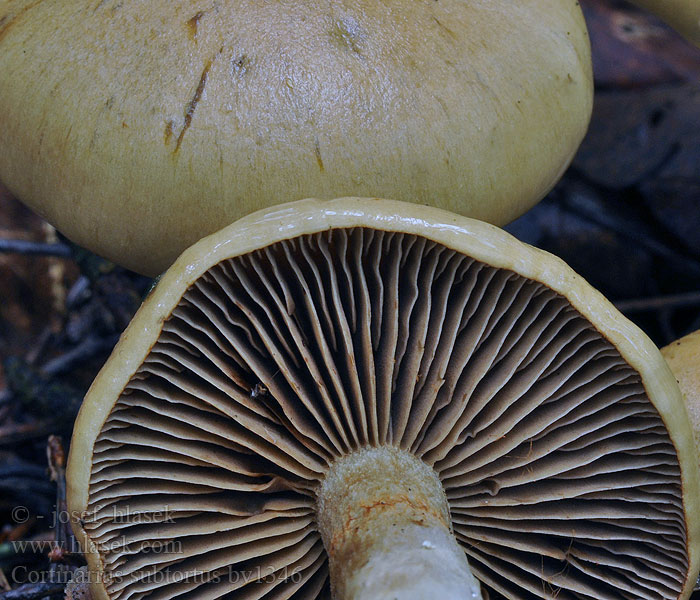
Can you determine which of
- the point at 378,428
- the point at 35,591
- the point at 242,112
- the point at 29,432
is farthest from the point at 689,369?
the point at 29,432

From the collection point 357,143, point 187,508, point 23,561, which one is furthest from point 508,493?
point 23,561

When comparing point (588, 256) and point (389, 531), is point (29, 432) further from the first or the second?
point (588, 256)

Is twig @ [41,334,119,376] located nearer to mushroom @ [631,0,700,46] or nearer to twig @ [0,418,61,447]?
twig @ [0,418,61,447]

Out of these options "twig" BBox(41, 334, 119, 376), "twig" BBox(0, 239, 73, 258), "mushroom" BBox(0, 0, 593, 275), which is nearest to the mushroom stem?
"mushroom" BBox(0, 0, 593, 275)

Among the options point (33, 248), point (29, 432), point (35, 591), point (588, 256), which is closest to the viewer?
point (35, 591)

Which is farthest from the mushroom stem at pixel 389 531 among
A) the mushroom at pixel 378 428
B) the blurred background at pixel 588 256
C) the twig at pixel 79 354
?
the twig at pixel 79 354

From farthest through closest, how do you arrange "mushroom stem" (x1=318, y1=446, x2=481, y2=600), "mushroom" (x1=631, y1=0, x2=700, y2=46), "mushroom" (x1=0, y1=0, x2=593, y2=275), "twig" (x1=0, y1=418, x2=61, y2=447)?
1. "twig" (x1=0, y1=418, x2=61, y2=447)
2. "mushroom" (x1=631, y1=0, x2=700, y2=46)
3. "mushroom" (x1=0, y1=0, x2=593, y2=275)
4. "mushroom stem" (x1=318, y1=446, x2=481, y2=600)

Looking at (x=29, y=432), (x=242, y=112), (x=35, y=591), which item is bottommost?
(x=35, y=591)
